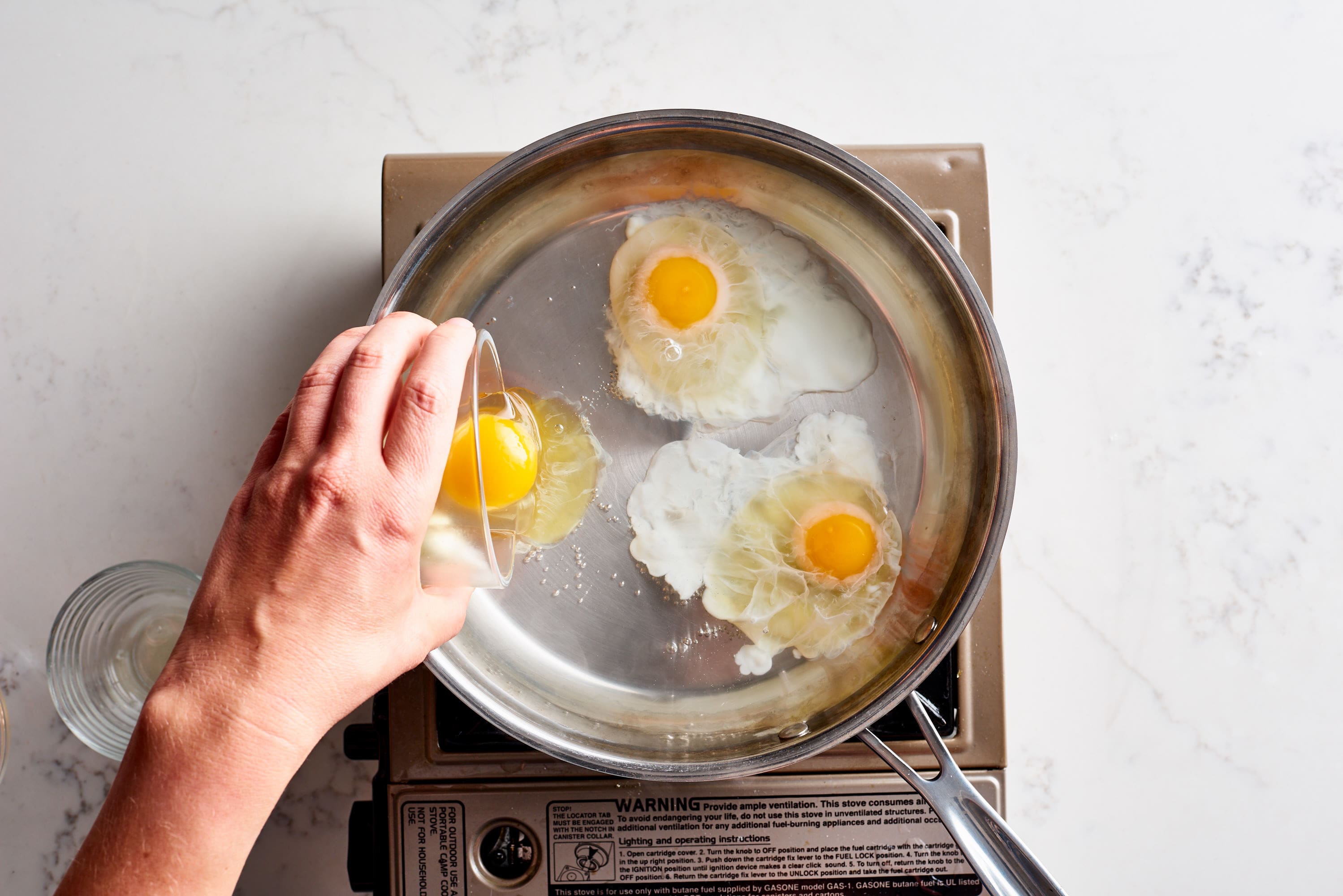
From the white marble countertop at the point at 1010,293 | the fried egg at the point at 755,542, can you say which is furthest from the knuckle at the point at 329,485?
the white marble countertop at the point at 1010,293

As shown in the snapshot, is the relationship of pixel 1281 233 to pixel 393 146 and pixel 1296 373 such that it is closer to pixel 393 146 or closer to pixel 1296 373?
pixel 1296 373

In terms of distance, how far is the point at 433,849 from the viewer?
108 cm

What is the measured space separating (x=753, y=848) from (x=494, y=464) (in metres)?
0.60

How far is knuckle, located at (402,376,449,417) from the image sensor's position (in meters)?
0.80

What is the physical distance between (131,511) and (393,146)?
0.71 m

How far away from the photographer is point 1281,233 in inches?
53.6

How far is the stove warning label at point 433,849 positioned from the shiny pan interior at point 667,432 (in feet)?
0.52

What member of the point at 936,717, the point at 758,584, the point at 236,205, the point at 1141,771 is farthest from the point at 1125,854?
the point at 236,205

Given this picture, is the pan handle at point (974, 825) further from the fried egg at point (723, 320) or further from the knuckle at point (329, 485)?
the knuckle at point (329, 485)

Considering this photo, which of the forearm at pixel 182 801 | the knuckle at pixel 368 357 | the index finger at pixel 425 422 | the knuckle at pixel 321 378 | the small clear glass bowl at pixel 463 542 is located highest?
the knuckle at pixel 368 357

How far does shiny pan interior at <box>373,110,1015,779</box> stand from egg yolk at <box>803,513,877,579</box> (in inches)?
2.7

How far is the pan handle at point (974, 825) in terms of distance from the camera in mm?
977

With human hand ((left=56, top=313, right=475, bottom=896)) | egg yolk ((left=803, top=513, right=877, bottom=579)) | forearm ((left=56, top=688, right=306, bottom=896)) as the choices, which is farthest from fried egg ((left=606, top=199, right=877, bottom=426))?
forearm ((left=56, top=688, right=306, bottom=896))

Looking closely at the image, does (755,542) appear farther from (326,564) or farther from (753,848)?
(326,564)
